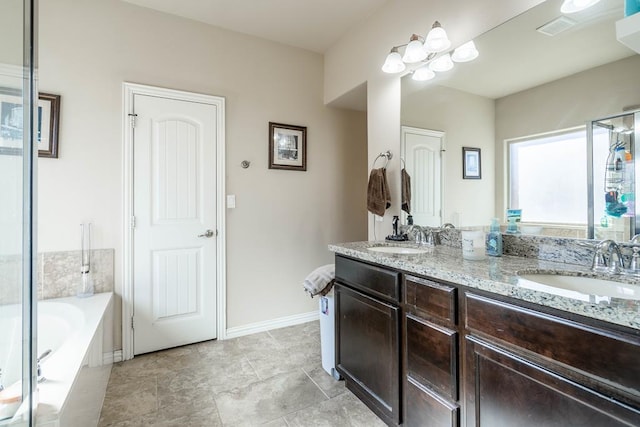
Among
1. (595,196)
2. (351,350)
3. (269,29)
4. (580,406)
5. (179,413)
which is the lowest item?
(179,413)

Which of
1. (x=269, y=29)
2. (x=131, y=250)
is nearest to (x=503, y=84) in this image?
(x=269, y=29)

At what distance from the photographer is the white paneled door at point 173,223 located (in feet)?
7.93

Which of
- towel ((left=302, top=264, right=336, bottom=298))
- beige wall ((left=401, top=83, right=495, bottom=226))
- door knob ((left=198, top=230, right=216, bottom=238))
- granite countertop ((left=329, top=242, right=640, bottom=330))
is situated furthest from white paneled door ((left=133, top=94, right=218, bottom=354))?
beige wall ((left=401, top=83, right=495, bottom=226))

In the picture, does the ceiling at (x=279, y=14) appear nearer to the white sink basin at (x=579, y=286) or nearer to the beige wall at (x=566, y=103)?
the beige wall at (x=566, y=103)

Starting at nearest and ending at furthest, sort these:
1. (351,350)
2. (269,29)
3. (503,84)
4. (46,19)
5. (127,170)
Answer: (503,84)
(351,350)
(46,19)
(127,170)
(269,29)

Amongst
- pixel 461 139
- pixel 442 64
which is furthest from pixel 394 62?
pixel 461 139

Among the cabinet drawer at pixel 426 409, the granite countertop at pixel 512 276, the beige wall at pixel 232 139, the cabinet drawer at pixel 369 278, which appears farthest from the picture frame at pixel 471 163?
the beige wall at pixel 232 139

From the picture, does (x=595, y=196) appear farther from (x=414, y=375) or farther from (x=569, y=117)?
(x=414, y=375)

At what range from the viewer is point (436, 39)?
1.78 meters

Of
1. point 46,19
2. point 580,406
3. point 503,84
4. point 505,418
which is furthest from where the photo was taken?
A: point 46,19

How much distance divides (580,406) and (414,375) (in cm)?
66

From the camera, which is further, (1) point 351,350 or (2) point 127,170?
(2) point 127,170

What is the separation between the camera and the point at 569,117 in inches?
54.7

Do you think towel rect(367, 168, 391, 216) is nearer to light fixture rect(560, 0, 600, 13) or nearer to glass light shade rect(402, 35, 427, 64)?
glass light shade rect(402, 35, 427, 64)
